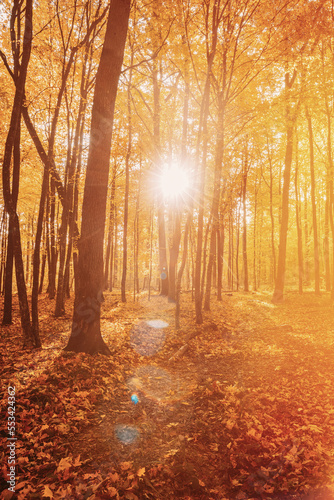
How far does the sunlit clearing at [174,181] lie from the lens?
12.4m

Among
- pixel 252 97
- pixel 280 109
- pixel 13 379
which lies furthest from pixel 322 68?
pixel 13 379

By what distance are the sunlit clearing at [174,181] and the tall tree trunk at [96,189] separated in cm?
639

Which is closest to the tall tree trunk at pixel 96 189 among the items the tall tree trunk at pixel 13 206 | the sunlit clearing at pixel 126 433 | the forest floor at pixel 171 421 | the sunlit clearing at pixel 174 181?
the forest floor at pixel 171 421

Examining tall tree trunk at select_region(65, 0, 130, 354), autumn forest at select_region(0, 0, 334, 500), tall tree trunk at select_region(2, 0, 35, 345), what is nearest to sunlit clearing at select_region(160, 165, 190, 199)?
autumn forest at select_region(0, 0, 334, 500)

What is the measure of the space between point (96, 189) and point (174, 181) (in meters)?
8.74

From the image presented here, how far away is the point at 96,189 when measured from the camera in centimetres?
604

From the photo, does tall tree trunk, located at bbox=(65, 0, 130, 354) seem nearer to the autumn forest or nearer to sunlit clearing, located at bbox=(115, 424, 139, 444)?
the autumn forest

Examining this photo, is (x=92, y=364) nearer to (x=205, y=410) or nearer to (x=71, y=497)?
(x=205, y=410)

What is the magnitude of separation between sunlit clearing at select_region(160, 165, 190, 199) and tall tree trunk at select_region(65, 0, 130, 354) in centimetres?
639

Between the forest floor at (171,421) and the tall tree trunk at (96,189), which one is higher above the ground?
the tall tree trunk at (96,189)

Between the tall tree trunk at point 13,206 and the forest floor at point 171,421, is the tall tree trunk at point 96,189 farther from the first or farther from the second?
the tall tree trunk at point 13,206

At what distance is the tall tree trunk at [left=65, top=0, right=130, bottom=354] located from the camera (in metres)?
5.99

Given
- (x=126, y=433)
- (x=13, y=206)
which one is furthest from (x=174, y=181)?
(x=126, y=433)

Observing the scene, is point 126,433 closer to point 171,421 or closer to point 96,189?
point 171,421
